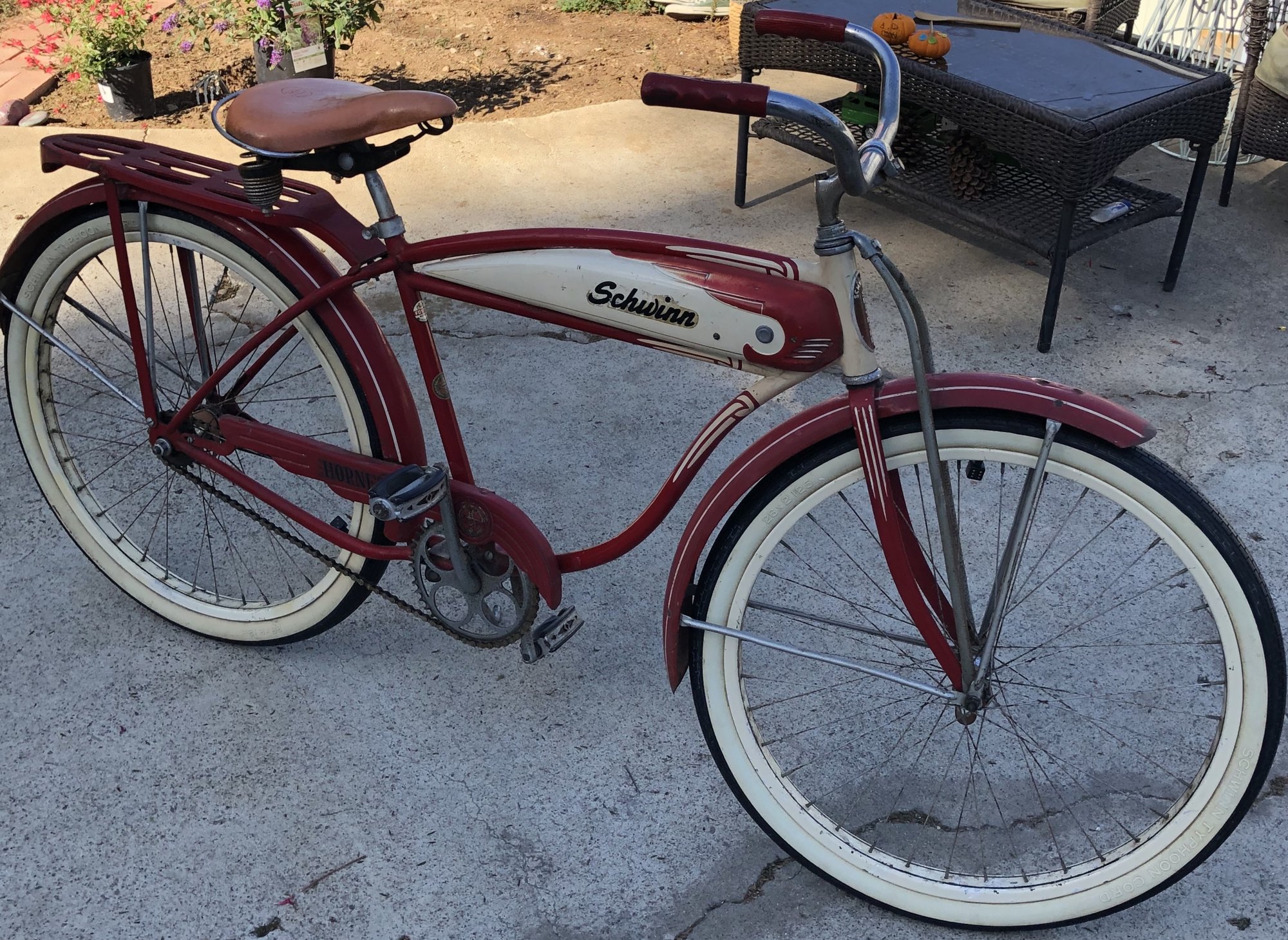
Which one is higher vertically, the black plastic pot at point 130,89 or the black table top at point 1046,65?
the black table top at point 1046,65

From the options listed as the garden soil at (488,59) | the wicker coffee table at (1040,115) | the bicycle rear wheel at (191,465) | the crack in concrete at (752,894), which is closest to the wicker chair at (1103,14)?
the wicker coffee table at (1040,115)

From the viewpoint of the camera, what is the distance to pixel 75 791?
2.10 metres

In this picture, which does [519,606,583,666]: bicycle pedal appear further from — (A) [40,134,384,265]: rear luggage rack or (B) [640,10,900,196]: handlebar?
(B) [640,10,900,196]: handlebar

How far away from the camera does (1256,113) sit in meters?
3.65

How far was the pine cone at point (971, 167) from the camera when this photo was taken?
11.5ft

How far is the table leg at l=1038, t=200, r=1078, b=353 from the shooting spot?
3125 mm

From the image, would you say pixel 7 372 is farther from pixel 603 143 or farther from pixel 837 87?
pixel 837 87

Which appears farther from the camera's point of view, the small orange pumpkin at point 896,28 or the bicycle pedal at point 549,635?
the small orange pumpkin at point 896,28

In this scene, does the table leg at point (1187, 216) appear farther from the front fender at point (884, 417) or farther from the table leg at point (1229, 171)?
the front fender at point (884, 417)

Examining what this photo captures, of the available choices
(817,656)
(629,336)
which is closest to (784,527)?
(817,656)

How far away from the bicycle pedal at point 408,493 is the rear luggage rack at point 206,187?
34cm

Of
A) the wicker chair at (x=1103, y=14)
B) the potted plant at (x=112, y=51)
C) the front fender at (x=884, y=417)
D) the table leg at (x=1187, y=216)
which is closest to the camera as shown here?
the front fender at (x=884, y=417)

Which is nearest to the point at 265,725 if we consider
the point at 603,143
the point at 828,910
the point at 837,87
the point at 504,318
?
the point at 828,910

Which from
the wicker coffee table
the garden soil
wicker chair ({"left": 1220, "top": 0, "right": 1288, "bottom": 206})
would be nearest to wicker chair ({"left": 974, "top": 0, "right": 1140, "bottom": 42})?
wicker chair ({"left": 1220, "top": 0, "right": 1288, "bottom": 206})
